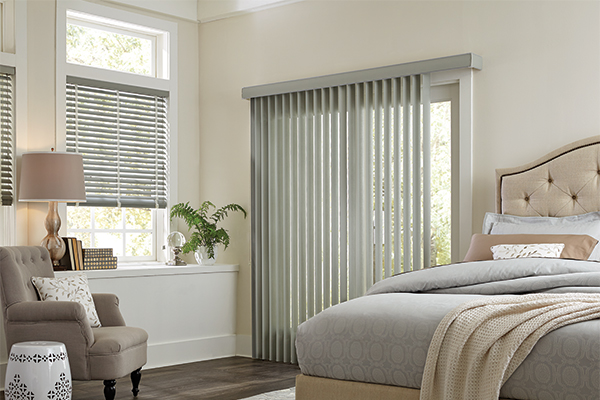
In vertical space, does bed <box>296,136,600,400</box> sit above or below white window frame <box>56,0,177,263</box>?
below

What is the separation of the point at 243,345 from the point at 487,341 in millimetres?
3600

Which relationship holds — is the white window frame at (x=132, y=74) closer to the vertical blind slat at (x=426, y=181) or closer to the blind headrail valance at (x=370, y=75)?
the blind headrail valance at (x=370, y=75)

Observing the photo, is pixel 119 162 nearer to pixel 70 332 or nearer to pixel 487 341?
pixel 70 332

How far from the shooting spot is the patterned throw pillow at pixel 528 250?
329 cm

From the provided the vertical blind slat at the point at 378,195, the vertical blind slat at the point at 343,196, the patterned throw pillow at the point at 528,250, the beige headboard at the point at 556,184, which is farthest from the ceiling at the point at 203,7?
the patterned throw pillow at the point at 528,250

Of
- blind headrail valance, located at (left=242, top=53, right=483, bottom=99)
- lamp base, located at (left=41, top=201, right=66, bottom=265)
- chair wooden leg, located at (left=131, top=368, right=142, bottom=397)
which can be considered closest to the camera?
chair wooden leg, located at (left=131, top=368, right=142, bottom=397)

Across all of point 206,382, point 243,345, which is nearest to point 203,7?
point 243,345

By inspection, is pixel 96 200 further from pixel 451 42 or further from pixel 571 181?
pixel 571 181

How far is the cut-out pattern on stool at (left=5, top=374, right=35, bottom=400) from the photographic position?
315 cm

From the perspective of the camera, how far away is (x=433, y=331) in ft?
7.18

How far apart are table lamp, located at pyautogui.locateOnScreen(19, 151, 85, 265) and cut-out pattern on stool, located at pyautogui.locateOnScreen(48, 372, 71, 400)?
54.8 inches

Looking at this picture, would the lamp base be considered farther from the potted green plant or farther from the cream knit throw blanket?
the cream knit throw blanket

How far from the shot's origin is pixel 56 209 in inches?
181

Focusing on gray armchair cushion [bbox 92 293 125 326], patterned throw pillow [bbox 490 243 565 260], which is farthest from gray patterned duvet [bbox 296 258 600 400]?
gray armchair cushion [bbox 92 293 125 326]
